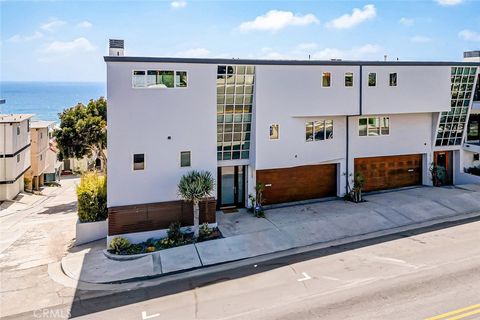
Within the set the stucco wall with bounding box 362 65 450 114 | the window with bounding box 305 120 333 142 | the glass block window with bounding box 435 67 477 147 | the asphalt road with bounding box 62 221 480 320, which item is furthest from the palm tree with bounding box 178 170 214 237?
the glass block window with bounding box 435 67 477 147

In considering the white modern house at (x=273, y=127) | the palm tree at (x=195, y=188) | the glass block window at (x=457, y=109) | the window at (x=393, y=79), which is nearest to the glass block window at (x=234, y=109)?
the white modern house at (x=273, y=127)

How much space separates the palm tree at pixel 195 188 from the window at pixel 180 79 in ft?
13.0

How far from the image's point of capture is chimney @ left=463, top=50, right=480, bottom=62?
2620 centimetres

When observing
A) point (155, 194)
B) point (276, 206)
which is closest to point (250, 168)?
point (276, 206)

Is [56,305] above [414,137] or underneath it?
underneath

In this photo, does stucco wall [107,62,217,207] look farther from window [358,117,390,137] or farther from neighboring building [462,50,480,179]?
neighboring building [462,50,480,179]

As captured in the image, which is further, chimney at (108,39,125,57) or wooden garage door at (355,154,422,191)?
wooden garage door at (355,154,422,191)

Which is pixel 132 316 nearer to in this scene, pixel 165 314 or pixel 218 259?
pixel 165 314

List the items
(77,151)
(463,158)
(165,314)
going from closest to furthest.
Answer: (165,314) → (463,158) → (77,151)

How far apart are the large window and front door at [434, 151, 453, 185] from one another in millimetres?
17705

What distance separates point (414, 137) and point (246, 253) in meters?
14.4

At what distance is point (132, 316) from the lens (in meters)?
10.8

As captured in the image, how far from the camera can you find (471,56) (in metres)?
26.8

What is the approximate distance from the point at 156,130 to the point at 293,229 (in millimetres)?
7505
